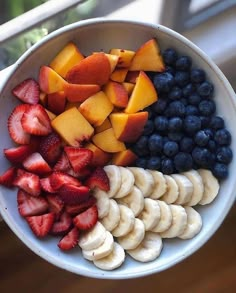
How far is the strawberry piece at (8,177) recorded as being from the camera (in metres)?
1.11

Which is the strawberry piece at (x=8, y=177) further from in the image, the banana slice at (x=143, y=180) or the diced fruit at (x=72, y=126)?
the banana slice at (x=143, y=180)

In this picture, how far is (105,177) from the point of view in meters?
1.13

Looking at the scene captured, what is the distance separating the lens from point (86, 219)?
1120 millimetres

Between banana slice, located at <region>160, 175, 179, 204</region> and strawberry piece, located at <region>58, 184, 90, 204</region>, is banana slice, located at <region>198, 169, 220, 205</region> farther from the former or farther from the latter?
strawberry piece, located at <region>58, 184, 90, 204</region>

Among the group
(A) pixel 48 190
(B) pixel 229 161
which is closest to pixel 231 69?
(B) pixel 229 161

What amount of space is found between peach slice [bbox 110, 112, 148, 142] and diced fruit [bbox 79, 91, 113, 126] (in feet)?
0.06

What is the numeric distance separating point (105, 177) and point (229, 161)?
0.77 feet

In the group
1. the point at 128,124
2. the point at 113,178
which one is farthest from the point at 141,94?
the point at 113,178

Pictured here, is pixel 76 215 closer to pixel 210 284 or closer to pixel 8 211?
pixel 8 211

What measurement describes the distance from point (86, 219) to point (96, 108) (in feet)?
0.66

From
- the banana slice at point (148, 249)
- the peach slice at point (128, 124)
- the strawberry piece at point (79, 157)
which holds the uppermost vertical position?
the peach slice at point (128, 124)

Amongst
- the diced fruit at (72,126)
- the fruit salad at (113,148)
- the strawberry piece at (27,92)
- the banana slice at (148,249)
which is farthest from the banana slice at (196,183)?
the strawberry piece at (27,92)

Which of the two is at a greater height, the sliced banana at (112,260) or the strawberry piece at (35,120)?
the strawberry piece at (35,120)

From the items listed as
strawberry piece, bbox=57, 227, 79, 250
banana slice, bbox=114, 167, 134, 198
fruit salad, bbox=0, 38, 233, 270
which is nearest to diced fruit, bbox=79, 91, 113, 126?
fruit salad, bbox=0, 38, 233, 270
